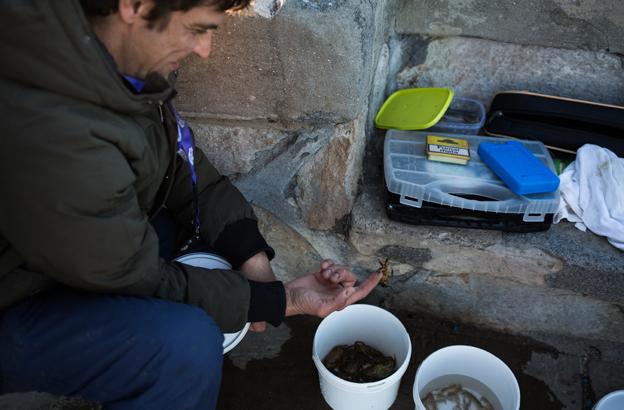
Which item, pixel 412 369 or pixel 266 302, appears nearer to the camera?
pixel 266 302

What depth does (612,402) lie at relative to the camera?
1589 millimetres

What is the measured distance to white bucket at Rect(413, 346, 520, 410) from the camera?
164 centimetres

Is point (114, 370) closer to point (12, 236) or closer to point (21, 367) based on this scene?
point (21, 367)

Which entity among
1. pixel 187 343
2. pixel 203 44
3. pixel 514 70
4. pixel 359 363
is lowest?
pixel 359 363

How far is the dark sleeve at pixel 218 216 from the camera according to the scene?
1583mm

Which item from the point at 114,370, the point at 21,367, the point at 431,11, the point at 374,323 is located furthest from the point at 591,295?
the point at 21,367

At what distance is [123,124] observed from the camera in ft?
3.74

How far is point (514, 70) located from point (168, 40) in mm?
1248

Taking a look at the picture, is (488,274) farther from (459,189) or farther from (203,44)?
(203,44)

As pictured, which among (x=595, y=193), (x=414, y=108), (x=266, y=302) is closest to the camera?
(x=266, y=302)

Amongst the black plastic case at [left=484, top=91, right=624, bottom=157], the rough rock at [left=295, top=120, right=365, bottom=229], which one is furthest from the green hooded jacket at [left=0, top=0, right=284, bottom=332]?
the black plastic case at [left=484, top=91, right=624, bottom=157]

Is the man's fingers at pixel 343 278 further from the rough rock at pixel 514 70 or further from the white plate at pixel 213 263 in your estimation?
the rough rock at pixel 514 70

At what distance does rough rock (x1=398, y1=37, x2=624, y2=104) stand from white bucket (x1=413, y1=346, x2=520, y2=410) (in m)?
0.87

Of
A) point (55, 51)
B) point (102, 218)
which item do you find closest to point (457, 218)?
point (102, 218)
